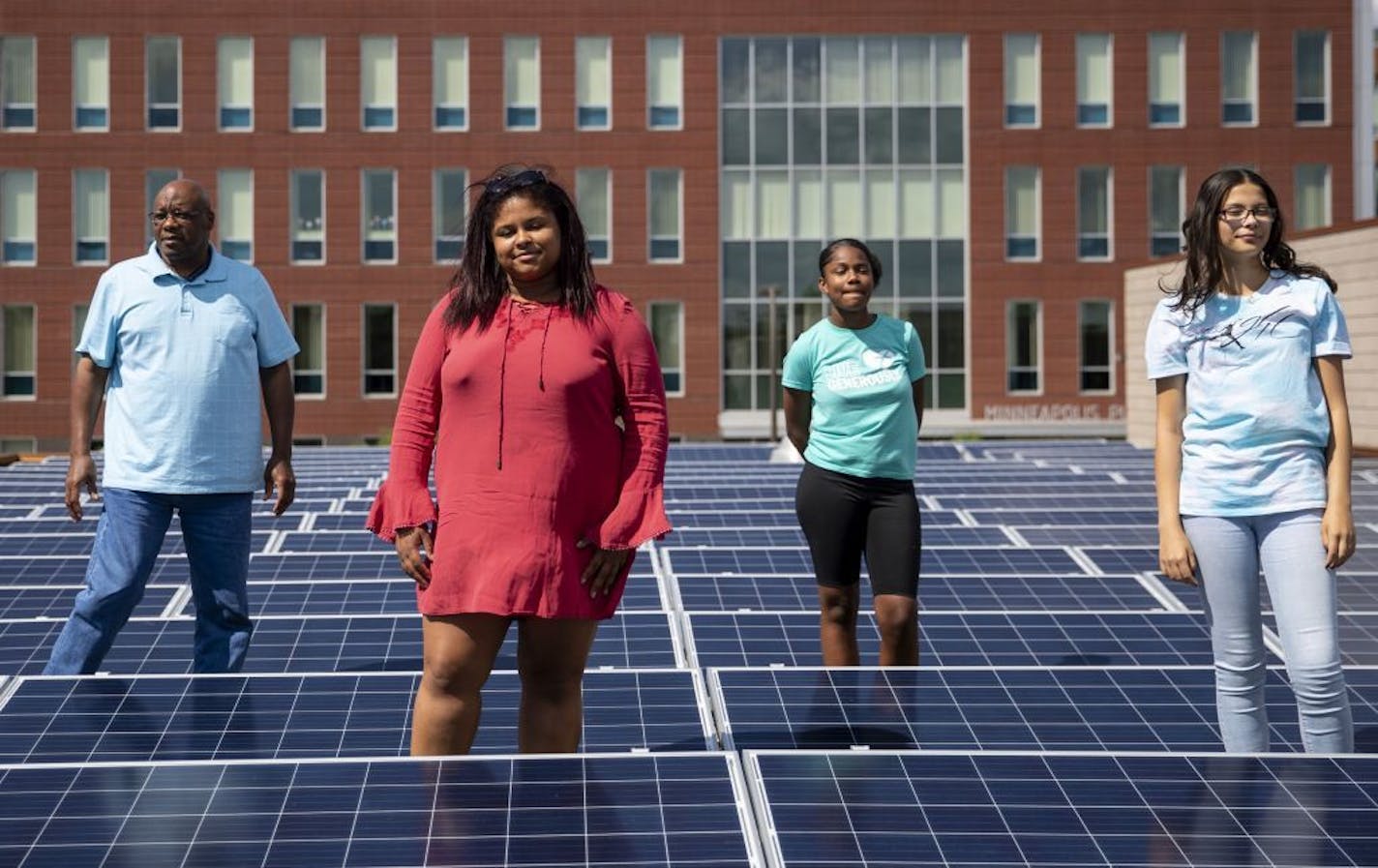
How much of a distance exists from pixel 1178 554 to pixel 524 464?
70.7 inches

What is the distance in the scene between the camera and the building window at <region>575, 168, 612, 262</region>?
42.1 meters

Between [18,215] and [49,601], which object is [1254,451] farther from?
[18,215]

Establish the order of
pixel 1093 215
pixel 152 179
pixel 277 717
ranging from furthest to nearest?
pixel 152 179, pixel 1093 215, pixel 277 717

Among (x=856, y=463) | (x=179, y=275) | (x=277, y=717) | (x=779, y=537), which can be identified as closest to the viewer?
(x=277, y=717)

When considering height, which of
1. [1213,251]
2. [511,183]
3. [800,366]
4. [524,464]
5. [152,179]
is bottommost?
[524,464]

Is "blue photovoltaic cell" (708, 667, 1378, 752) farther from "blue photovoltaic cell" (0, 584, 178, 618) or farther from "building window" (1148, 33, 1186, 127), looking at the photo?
"building window" (1148, 33, 1186, 127)

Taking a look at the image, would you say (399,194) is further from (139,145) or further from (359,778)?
(359,778)

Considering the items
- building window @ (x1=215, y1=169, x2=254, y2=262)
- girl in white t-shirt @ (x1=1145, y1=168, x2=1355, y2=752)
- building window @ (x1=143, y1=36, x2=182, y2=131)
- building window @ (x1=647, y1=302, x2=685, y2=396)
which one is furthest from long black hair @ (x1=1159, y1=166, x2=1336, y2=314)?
building window @ (x1=143, y1=36, x2=182, y2=131)

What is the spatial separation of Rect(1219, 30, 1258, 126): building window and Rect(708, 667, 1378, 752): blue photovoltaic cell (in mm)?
39272

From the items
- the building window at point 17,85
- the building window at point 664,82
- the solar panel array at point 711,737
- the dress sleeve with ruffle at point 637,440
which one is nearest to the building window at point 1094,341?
the building window at point 664,82

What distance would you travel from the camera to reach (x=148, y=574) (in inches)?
237

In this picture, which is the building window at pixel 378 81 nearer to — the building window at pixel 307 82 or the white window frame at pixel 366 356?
the building window at pixel 307 82

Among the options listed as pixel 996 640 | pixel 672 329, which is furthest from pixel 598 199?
pixel 996 640

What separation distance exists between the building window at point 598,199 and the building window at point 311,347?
6898 millimetres
